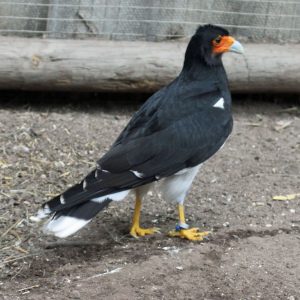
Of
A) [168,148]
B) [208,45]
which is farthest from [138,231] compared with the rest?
[208,45]

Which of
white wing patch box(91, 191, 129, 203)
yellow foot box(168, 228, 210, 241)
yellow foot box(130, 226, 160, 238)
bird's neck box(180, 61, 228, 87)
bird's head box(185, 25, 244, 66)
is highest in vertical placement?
bird's head box(185, 25, 244, 66)

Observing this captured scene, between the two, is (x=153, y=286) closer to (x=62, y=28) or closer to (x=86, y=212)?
(x=86, y=212)

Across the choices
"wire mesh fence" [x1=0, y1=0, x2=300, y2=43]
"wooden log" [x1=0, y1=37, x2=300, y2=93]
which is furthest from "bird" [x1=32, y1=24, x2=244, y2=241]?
"wire mesh fence" [x1=0, y1=0, x2=300, y2=43]

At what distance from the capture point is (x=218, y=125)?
5.31 meters

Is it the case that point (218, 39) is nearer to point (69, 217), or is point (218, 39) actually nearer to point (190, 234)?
point (190, 234)

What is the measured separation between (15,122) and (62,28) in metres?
1.05

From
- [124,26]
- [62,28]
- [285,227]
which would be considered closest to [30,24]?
[62,28]

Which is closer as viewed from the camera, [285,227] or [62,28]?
[285,227]

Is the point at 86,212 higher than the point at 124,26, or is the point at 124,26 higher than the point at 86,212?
the point at 124,26

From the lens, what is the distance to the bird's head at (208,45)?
5.54 meters

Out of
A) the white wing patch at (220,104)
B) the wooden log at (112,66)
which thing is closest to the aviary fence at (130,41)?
the wooden log at (112,66)

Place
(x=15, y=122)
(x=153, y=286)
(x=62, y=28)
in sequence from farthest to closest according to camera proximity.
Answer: (x=62, y=28)
(x=15, y=122)
(x=153, y=286)

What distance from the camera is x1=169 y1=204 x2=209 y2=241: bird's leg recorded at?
5.31 meters

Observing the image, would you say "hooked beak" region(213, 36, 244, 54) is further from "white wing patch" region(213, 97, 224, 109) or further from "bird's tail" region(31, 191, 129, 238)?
"bird's tail" region(31, 191, 129, 238)
